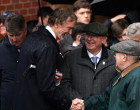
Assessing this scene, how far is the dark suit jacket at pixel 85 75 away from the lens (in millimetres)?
4320

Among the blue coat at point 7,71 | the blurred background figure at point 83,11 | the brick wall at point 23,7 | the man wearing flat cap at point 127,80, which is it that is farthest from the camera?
the brick wall at point 23,7

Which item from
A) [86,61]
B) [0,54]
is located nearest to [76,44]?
[86,61]

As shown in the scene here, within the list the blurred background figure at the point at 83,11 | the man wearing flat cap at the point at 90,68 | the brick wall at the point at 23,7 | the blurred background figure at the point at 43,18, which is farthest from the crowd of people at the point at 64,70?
the brick wall at the point at 23,7

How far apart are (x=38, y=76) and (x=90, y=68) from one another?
85 cm

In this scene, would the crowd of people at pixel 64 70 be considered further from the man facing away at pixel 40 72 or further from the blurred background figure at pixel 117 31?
the blurred background figure at pixel 117 31

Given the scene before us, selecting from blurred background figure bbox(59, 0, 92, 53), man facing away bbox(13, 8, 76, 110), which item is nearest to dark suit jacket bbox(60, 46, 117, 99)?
man facing away bbox(13, 8, 76, 110)

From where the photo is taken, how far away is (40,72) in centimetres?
375

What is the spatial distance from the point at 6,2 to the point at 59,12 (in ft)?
8.48

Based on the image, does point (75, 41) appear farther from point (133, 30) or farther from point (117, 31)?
point (133, 30)

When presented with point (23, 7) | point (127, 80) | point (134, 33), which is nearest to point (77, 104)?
point (127, 80)

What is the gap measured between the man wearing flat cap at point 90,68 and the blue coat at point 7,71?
67cm

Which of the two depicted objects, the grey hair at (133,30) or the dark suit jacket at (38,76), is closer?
the dark suit jacket at (38,76)

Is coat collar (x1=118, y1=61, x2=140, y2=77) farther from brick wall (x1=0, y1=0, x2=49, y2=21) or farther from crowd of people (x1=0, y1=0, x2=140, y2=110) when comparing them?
brick wall (x1=0, y1=0, x2=49, y2=21)

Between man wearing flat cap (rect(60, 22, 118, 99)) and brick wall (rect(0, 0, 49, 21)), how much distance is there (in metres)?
2.47
